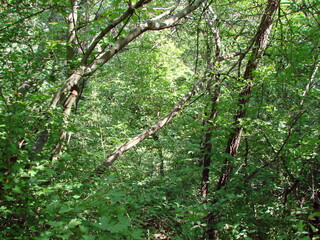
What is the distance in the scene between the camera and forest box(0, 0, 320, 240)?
76.1 inches

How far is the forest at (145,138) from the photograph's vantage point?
1.93 meters

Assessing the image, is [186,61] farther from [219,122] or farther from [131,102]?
[219,122]

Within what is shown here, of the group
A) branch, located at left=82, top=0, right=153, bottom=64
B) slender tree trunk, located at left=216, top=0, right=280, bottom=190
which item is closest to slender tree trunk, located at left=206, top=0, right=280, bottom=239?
slender tree trunk, located at left=216, top=0, right=280, bottom=190

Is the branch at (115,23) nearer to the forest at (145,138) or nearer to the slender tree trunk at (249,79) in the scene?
the forest at (145,138)

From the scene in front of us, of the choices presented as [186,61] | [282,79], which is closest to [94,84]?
[282,79]

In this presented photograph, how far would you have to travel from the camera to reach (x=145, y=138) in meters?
3.85

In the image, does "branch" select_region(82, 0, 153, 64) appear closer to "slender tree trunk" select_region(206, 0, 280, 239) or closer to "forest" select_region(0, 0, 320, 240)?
"forest" select_region(0, 0, 320, 240)

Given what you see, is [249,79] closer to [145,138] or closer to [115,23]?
[145,138]

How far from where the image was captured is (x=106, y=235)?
4.65ft

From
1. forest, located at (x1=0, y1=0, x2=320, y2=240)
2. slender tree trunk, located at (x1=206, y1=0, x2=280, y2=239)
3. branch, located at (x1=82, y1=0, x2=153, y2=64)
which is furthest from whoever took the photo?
slender tree trunk, located at (x1=206, y1=0, x2=280, y2=239)

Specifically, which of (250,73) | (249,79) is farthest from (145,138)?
(250,73)

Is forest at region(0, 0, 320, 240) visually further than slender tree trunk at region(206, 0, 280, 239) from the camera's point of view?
No

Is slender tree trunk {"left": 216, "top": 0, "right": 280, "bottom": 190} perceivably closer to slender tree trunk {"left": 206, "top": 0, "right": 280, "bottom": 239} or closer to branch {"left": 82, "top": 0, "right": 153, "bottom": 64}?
slender tree trunk {"left": 206, "top": 0, "right": 280, "bottom": 239}

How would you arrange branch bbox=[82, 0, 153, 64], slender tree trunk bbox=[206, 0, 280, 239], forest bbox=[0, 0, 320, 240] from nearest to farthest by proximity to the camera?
forest bbox=[0, 0, 320, 240], branch bbox=[82, 0, 153, 64], slender tree trunk bbox=[206, 0, 280, 239]
